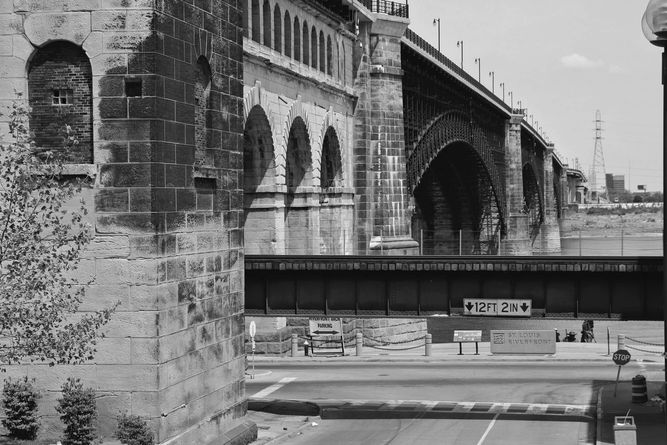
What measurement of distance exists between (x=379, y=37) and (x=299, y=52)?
1558cm

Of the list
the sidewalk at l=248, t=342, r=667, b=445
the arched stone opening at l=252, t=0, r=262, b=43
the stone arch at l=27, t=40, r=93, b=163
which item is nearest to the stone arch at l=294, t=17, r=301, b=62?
the arched stone opening at l=252, t=0, r=262, b=43

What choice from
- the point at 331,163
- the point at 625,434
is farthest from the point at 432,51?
the point at 625,434

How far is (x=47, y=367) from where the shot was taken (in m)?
28.9

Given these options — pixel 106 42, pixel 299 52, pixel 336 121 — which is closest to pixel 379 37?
pixel 336 121

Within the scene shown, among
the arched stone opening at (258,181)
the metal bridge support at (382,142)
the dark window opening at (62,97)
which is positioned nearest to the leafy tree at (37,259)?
the dark window opening at (62,97)

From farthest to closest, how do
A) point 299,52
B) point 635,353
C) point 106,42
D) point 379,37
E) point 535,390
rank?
point 379,37 → point 635,353 → point 299,52 → point 535,390 → point 106,42

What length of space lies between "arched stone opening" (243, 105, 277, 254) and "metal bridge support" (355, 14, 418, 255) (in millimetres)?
16915

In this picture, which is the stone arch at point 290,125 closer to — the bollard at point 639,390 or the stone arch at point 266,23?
the stone arch at point 266,23

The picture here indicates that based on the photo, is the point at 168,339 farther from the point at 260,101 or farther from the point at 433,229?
the point at 433,229

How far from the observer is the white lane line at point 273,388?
49094 mm

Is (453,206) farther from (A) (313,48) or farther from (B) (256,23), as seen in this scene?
(B) (256,23)

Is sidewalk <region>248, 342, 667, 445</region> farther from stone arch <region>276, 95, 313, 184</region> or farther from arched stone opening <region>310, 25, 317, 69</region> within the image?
arched stone opening <region>310, 25, 317, 69</region>

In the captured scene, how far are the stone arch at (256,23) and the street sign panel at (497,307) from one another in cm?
1618

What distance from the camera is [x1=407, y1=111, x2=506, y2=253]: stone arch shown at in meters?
123
